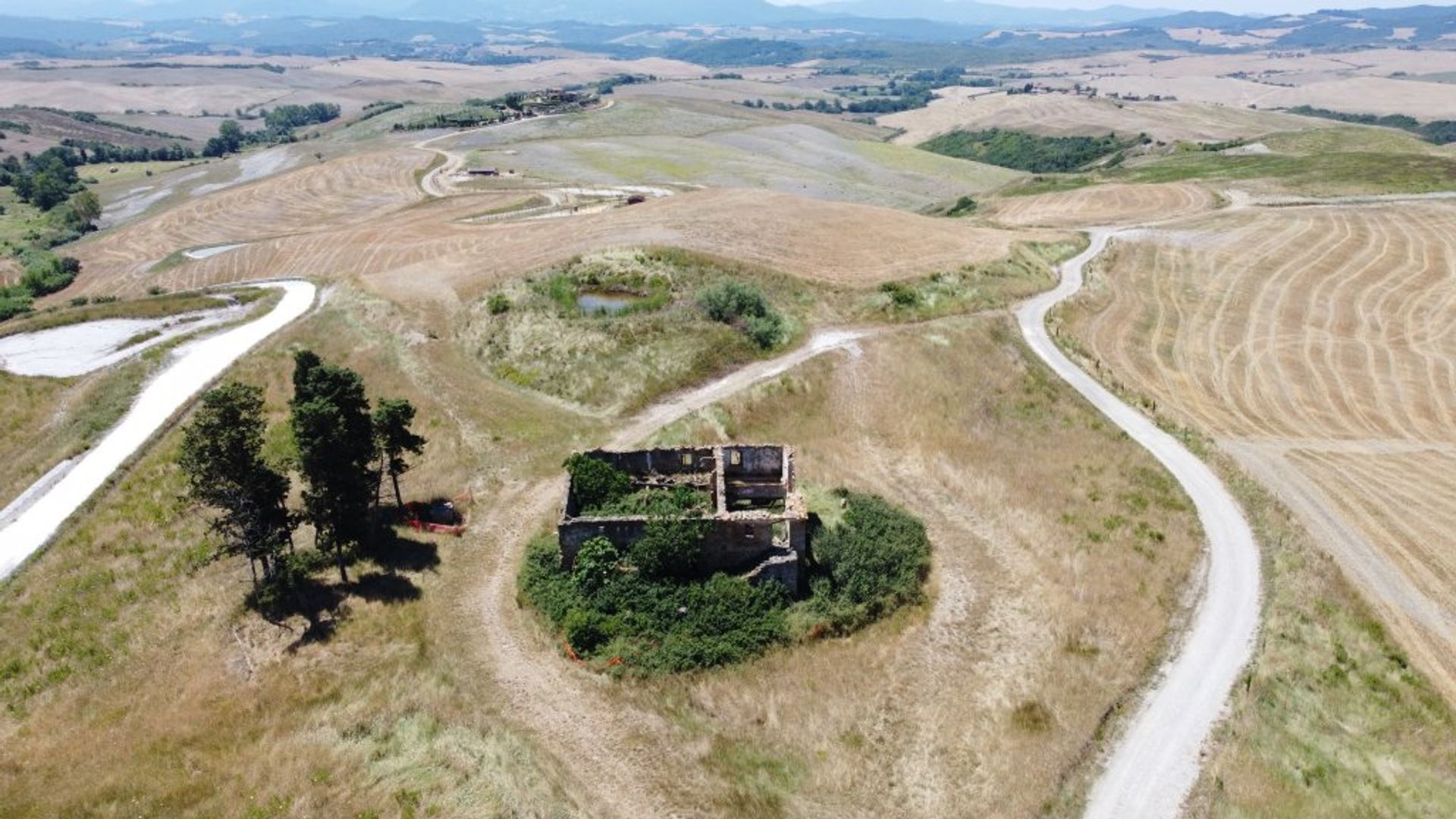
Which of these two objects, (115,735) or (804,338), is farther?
(804,338)

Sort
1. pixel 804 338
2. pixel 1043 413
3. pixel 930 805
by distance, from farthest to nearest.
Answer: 1. pixel 804 338
2. pixel 1043 413
3. pixel 930 805

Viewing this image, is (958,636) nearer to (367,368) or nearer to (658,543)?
(658,543)

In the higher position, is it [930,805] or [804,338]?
[804,338]

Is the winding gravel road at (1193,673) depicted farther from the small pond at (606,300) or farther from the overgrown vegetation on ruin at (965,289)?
the small pond at (606,300)

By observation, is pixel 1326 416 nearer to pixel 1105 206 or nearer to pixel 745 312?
pixel 745 312

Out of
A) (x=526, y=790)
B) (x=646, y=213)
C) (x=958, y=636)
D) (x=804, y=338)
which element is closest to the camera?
(x=526, y=790)

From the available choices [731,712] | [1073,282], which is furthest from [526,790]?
[1073,282]

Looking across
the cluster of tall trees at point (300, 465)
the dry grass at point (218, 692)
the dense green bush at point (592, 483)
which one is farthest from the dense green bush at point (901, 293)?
the cluster of tall trees at point (300, 465)
